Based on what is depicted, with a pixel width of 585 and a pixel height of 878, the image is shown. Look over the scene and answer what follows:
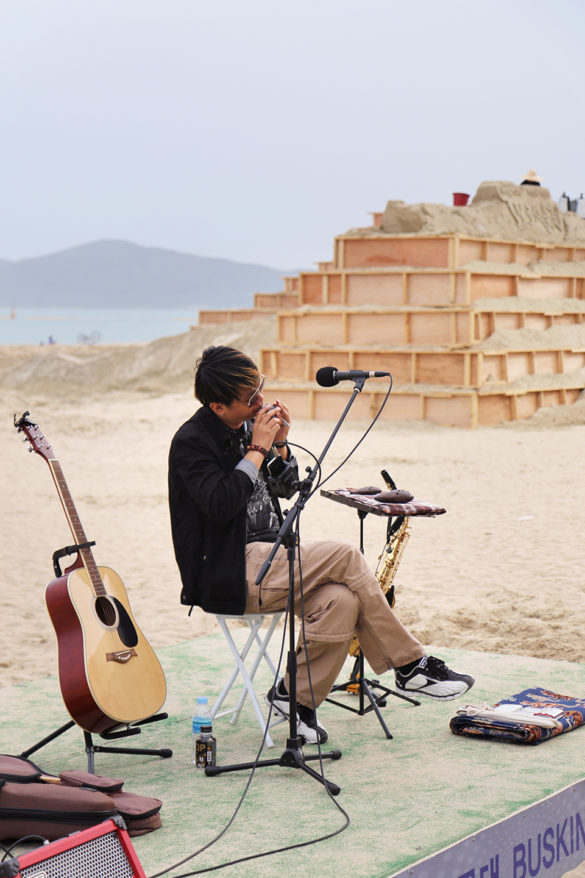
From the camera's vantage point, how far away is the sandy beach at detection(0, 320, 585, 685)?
651cm

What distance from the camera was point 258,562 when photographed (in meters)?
3.89

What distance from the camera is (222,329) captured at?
103 ft

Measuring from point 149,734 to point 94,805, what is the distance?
1.14m

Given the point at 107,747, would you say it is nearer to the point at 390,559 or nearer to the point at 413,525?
the point at 390,559

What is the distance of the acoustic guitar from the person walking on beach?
26cm

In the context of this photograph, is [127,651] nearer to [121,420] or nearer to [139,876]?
[139,876]

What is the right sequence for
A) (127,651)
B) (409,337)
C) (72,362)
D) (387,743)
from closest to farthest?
1. (127,651)
2. (387,743)
3. (409,337)
4. (72,362)

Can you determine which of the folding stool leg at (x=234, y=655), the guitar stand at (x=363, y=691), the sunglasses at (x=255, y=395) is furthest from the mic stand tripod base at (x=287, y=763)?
the sunglasses at (x=255, y=395)

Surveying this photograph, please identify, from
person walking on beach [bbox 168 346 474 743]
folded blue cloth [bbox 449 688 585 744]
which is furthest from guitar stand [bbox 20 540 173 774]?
folded blue cloth [bbox 449 688 585 744]

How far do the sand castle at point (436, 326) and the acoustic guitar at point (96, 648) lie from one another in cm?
1319

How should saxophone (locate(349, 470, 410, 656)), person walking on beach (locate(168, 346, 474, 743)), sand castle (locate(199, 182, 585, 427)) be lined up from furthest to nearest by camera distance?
sand castle (locate(199, 182, 585, 427)), saxophone (locate(349, 470, 410, 656)), person walking on beach (locate(168, 346, 474, 743))

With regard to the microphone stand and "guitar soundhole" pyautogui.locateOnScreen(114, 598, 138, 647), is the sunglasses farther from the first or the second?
"guitar soundhole" pyautogui.locateOnScreen(114, 598, 138, 647)

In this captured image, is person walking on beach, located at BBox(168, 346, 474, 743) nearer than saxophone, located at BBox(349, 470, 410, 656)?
Yes

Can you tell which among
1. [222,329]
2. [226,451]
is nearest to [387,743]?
[226,451]
